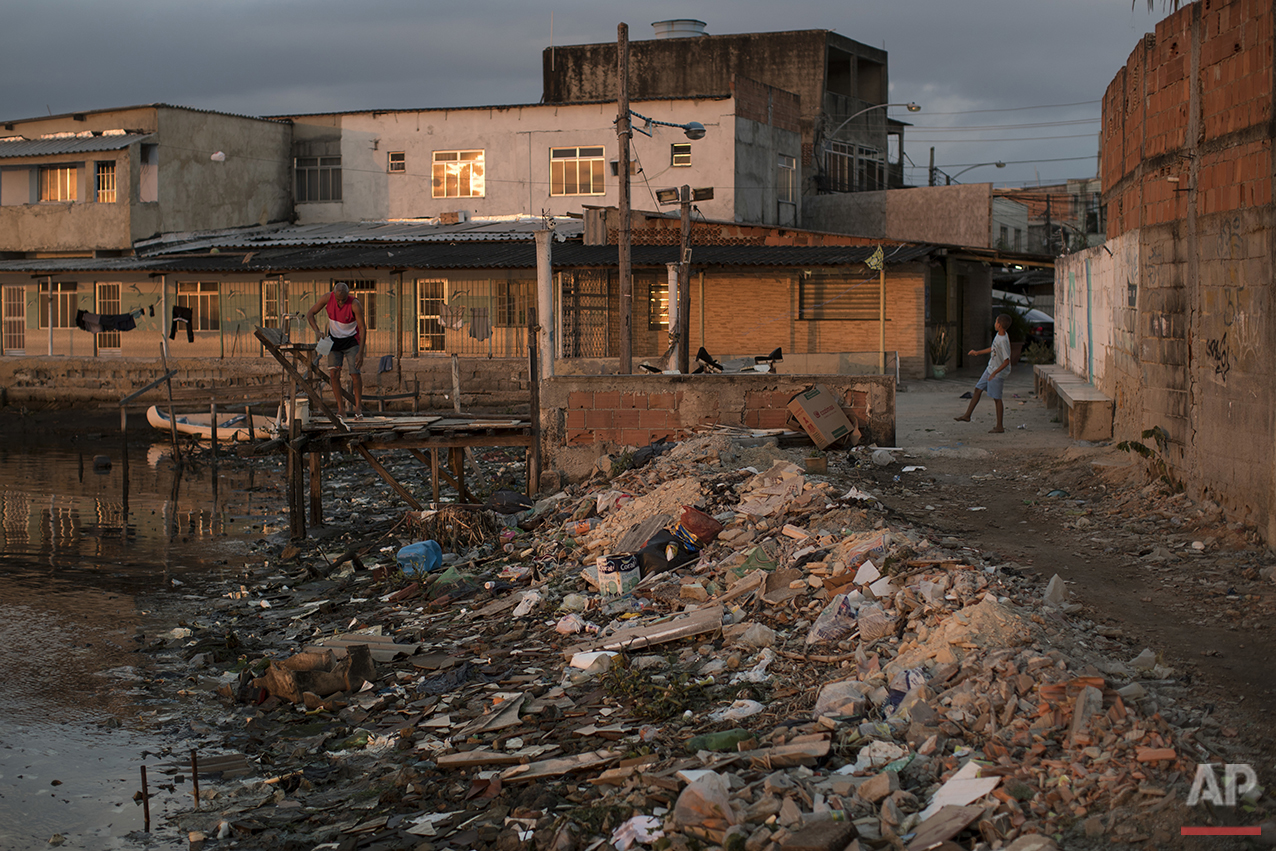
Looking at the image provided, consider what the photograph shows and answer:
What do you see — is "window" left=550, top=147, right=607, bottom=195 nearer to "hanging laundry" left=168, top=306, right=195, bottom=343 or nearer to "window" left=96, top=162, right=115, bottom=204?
"hanging laundry" left=168, top=306, right=195, bottom=343

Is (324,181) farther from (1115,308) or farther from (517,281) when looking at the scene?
(1115,308)

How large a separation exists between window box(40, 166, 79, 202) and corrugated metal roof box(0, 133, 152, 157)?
746 mm

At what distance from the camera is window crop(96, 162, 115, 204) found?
109 ft

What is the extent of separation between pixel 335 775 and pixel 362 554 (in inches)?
252

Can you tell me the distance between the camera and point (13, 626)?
34.8 feet

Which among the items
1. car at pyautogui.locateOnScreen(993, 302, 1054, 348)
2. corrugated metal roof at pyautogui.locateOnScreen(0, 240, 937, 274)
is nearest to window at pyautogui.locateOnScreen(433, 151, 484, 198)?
corrugated metal roof at pyautogui.locateOnScreen(0, 240, 937, 274)

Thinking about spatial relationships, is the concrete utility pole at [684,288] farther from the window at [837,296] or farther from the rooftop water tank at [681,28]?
the rooftop water tank at [681,28]

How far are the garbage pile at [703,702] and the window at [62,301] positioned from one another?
27.2m

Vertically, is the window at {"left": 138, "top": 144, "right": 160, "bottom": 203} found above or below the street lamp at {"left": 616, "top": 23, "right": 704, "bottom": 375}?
above

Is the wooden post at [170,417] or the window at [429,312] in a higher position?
the window at [429,312]

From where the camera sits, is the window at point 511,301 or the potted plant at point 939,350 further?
the window at point 511,301

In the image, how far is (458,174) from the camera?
34250 mm

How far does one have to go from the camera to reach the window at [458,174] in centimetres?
3406

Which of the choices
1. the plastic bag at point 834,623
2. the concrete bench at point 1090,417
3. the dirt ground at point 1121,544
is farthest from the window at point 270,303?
the plastic bag at point 834,623
